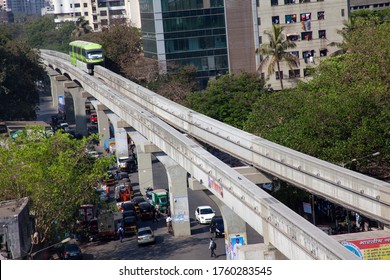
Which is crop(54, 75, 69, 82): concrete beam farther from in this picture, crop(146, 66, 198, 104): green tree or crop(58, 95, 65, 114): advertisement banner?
crop(146, 66, 198, 104): green tree

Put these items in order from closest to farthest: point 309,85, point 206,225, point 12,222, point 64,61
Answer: point 12,222 < point 206,225 < point 309,85 < point 64,61

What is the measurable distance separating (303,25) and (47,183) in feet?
156

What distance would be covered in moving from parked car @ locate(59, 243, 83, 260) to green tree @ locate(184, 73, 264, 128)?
2044 cm

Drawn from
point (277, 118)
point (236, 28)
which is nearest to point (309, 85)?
point (277, 118)

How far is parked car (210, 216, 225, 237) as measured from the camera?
44719mm

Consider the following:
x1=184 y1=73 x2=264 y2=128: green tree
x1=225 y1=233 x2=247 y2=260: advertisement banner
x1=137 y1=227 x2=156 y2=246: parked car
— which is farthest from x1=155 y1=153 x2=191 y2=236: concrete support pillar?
x1=184 y1=73 x2=264 y2=128: green tree

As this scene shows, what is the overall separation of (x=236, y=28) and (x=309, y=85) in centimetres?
3084

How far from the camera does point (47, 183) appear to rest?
40906 millimetres

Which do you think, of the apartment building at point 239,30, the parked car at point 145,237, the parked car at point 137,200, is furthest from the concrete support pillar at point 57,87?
the parked car at point 145,237

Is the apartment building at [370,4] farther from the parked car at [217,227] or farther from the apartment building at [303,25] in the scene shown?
the parked car at [217,227]

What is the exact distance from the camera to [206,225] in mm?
48781

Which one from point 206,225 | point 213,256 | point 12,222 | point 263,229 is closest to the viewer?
point 263,229

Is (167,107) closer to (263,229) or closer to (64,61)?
(263,229)

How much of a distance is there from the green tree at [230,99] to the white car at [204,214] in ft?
39.4
